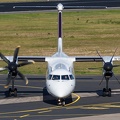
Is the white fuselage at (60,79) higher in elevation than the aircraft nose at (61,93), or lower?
higher

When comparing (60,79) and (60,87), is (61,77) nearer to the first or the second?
(60,79)

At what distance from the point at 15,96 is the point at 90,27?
4601 cm

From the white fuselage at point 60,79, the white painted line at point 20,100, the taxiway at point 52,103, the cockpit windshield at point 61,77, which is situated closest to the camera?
the taxiway at point 52,103

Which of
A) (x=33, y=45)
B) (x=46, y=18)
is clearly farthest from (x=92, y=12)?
(x=33, y=45)

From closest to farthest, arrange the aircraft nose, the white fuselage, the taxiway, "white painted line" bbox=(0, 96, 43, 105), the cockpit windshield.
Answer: the taxiway
the aircraft nose
the white fuselage
the cockpit windshield
"white painted line" bbox=(0, 96, 43, 105)

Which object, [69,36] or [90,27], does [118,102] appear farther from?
[90,27]

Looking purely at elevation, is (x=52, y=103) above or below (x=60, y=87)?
below

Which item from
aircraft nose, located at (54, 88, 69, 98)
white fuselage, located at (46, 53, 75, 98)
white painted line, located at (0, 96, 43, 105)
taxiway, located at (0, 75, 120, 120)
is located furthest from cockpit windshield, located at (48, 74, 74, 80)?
white painted line, located at (0, 96, 43, 105)

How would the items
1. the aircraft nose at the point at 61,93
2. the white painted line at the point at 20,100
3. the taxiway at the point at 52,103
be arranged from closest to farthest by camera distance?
the taxiway at the point at 52,103, the aircraft nose at the point at 61,93, the white painted line at the point at 20,100

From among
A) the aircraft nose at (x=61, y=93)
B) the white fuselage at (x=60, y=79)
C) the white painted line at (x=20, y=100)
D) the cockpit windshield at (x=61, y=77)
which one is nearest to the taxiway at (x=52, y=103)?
the white painted line at (x=20, y=100)

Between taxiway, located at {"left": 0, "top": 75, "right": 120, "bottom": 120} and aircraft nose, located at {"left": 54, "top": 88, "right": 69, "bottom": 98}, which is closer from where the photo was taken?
taxiway, located at {"left": 0, "top": 75, "right": 120, "bottom": 120}

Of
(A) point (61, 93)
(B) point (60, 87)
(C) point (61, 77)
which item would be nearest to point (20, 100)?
(C) point (61, 77)

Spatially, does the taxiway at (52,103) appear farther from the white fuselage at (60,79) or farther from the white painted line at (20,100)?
the white fuselage at (60,79)

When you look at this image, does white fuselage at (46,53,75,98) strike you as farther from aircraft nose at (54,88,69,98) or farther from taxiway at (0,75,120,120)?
taxiway at (0,75,120,120)
